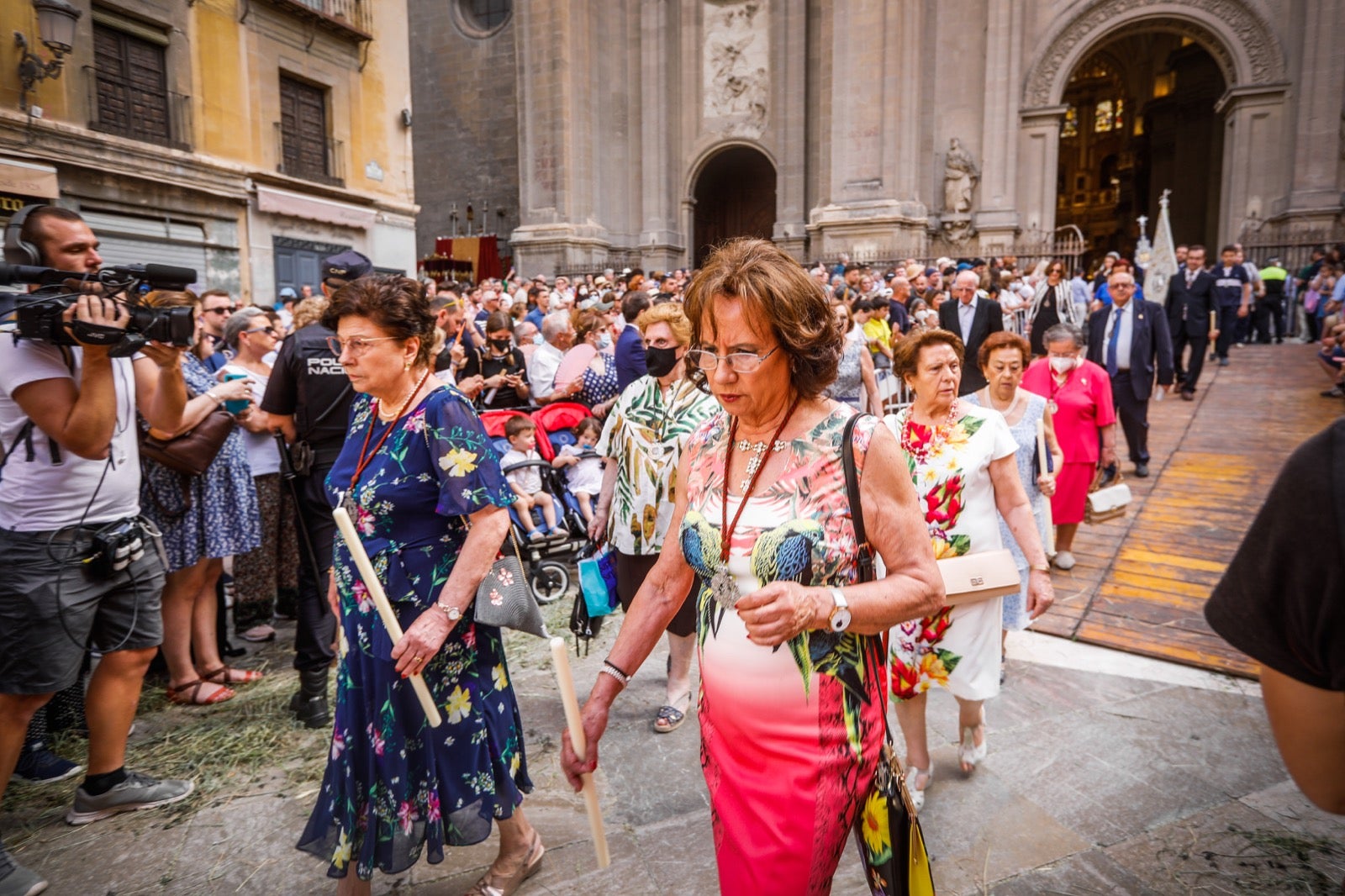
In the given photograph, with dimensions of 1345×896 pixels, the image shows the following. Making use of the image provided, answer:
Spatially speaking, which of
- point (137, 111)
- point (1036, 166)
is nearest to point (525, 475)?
point (137, 111)

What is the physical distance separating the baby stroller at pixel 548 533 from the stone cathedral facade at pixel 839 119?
1572cm

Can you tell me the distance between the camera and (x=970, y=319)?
27.5 ft

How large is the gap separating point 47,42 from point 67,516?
12.8 m

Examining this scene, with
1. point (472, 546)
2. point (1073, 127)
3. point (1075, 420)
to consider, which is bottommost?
point (472, 546)

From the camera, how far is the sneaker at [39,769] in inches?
140

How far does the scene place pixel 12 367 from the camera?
2695 millimetres

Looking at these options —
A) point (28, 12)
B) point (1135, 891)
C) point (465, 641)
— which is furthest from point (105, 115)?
point (1135, 891)

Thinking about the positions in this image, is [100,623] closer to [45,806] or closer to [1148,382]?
[45,806]

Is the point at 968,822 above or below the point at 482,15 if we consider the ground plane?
below

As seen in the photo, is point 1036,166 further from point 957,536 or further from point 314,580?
point 314,580

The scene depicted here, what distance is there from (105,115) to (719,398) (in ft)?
54.8

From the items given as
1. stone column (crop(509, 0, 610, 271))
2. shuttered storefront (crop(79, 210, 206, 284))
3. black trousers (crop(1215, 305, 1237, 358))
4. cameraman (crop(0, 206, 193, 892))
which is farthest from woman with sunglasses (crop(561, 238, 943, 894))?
stone column (crop(509, 0, 610, 271))

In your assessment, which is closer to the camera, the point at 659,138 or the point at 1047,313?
the point at 1047,313

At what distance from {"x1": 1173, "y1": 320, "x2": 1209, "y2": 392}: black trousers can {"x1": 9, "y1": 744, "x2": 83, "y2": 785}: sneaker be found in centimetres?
1251
